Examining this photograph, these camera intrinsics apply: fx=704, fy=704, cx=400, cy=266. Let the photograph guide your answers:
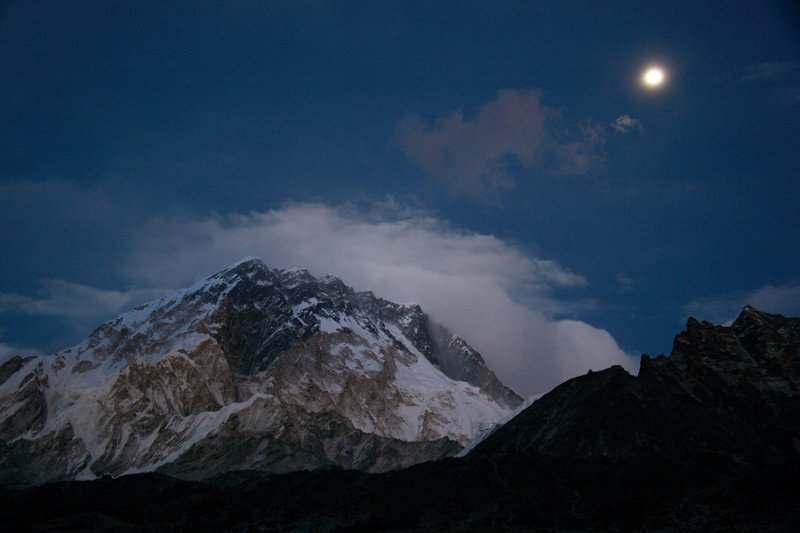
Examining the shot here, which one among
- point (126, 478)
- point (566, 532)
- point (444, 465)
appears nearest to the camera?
point (566, 532)

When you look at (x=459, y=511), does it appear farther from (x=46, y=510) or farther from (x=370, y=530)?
(x=46, y=510)

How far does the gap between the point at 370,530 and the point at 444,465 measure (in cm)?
2852

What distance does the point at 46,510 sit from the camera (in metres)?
141

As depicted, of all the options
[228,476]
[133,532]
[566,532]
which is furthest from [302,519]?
[228,476]

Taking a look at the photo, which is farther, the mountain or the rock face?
the rock face

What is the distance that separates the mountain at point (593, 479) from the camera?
100562 mm

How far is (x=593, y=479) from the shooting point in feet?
374

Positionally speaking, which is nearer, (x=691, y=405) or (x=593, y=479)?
(x=593, y=479)

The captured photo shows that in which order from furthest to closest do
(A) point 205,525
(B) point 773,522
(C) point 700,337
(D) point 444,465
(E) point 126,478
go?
(C) point 700,337, (E) point 126,478, (D) point 444,465, (A) point 205,525, (B) point 773,522

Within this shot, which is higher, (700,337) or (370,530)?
(700,337)

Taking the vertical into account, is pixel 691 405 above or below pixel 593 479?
above

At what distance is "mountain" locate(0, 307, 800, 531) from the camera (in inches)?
3959

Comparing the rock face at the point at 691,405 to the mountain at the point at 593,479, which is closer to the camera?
the mountain at the point at 593,479

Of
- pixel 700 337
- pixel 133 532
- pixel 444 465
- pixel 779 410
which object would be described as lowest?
pixel 133 532
